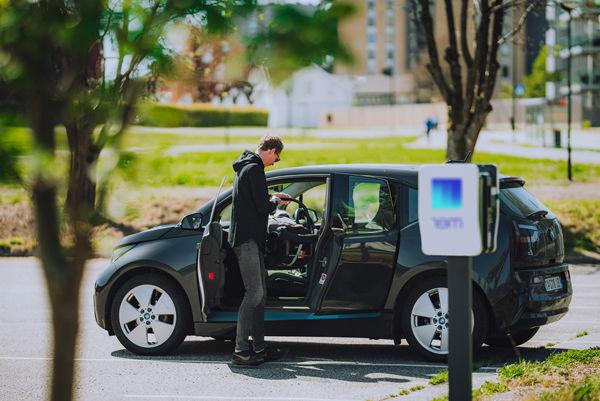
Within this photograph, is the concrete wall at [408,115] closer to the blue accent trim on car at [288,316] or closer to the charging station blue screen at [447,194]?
the blue accent trim on car at [288,316]

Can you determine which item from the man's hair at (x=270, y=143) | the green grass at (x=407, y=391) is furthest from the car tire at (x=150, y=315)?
the green grass at (x=407, y=391)

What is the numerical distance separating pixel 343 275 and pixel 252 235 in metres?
0.88

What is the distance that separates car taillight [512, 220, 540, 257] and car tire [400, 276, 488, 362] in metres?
0.48

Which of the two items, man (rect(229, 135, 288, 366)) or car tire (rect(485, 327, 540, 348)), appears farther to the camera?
car tire (rect(485, 327, 540, 348))

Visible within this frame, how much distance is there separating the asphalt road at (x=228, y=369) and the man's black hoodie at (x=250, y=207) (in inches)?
41.5

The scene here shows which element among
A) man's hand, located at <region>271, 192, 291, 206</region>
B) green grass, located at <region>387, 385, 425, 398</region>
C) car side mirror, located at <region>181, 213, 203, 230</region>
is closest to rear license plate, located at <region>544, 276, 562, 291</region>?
green grass, located at <region>387, 385, 425, 398</region>

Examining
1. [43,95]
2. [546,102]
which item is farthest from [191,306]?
[546,102]


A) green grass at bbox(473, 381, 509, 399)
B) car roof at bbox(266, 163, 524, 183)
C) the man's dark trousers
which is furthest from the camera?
car roof at bbox(266, 163, 524, 183)

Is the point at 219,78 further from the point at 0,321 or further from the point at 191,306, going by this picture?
the point at 0,321

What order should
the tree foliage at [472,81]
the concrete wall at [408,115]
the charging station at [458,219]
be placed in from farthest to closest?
the concrete wall at [408,115] < the tree foliage at [472,81] < the charging station at [458,219]

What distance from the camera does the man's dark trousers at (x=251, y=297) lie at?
8.54 m

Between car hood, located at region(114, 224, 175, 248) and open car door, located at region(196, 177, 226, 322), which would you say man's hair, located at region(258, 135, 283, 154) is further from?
car hood, located at region(114, 224, 175, 248)

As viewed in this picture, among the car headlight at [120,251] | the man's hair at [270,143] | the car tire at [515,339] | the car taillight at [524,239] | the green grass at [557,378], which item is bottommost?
the car tire at [515,339]

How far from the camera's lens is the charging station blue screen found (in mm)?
5090
